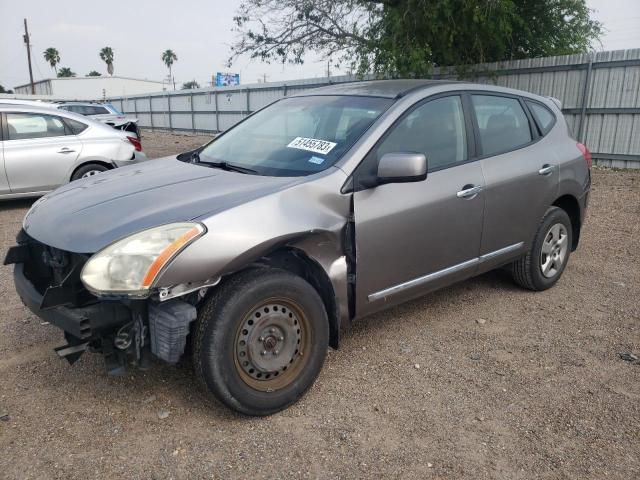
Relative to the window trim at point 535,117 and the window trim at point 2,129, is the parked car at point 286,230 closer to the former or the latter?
the window trim at point 535,117

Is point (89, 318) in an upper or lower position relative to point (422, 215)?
lower

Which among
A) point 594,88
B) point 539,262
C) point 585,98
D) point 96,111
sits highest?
point 594,88

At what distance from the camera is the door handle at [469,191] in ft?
11.4

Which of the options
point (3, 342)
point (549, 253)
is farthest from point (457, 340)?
point (3, 342)

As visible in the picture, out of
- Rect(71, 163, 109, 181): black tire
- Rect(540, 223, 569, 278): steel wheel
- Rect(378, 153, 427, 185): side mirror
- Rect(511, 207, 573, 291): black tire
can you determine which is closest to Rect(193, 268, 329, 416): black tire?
Rect(378, 153, 427, 185): side mirror

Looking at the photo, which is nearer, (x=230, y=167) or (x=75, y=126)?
(x=230, y=167)

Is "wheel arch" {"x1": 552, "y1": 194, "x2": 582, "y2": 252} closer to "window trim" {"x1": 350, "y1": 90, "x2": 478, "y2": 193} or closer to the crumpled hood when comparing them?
"window trim" {"x1": 350, "y1": 90, "x2": 478, "y2": 193}

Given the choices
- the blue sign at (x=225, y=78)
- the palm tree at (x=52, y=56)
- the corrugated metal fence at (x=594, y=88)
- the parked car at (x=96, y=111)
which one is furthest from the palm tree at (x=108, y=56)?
the corrugated metal fence at (x=594, y=88)

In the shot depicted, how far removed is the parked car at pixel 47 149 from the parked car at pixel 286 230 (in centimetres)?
476

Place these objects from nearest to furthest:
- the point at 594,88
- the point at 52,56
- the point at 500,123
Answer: the point at 500,123 < the point at 594,88 < the point at 52,56

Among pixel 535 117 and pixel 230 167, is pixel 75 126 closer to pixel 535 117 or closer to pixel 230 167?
pixel 230 167

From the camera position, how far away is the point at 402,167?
286cm

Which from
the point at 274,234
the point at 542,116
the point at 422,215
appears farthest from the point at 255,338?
the point at 542,116

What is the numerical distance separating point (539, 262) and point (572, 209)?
0.67m
